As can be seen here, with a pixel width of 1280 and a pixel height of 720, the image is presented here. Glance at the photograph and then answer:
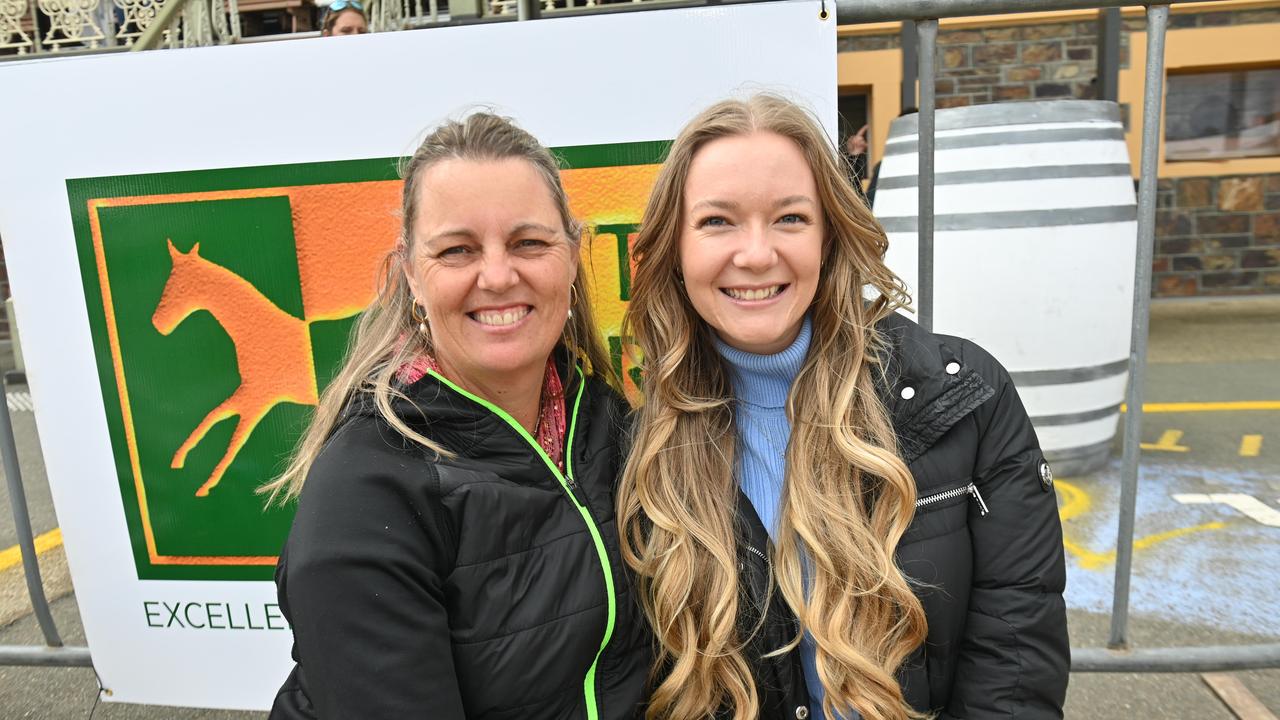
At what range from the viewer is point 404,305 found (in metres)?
1.37

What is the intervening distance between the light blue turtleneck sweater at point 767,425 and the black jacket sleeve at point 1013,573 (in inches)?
10.3

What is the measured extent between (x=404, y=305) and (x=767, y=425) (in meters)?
0.62

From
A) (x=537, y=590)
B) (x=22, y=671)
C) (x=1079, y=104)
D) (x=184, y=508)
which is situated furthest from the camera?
(x=1079, y=104)

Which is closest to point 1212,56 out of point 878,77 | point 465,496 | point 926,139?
point 878,77

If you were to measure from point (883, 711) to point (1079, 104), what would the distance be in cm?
303

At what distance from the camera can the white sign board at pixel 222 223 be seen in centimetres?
176

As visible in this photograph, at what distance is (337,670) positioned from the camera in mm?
1086

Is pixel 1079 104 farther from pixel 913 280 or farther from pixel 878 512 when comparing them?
pixel 878 512

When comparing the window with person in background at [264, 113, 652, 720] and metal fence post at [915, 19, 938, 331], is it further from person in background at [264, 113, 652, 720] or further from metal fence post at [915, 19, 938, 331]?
person in background at [264, 113, 652, 720]

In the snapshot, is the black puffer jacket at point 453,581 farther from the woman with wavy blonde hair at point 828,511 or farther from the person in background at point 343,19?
the person in background at point 343,19

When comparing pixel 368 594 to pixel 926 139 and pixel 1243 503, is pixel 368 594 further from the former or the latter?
pixel 1243 503

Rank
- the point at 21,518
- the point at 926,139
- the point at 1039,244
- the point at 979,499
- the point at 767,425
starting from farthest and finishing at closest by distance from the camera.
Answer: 1. the point at 1039,244
2. the point at 21,518
3. the point at 926,139
4. the point at 767,425
5. the point at 979,499

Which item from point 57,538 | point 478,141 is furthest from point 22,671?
point 478,141

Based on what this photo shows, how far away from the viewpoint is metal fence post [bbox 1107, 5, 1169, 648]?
1.70 meters
